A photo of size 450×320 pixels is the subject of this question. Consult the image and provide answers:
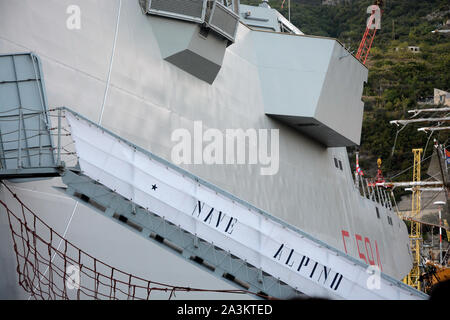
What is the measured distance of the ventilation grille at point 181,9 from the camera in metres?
13.3

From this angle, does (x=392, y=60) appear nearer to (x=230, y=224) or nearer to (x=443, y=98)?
(x=443, y=98)

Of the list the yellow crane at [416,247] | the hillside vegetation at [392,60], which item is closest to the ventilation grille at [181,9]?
the yellow crane at [416,247]

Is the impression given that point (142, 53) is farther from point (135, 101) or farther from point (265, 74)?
point (265, 74)

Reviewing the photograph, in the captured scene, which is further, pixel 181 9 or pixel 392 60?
pixel 392 60

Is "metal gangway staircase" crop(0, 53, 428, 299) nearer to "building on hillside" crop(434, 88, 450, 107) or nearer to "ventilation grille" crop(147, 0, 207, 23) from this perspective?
"ventilation grille" crop(147, 0, 207, 23)

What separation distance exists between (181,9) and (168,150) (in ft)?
9.56

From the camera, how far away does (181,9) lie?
13.5 metres

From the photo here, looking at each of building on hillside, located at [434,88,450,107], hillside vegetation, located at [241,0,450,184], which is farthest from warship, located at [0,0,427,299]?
hillside vegetation, located at [241,0,450,184]

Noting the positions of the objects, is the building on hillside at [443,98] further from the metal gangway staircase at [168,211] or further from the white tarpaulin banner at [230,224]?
the metal gangway staircase at [168,211]

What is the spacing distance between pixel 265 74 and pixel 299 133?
244 centimetres

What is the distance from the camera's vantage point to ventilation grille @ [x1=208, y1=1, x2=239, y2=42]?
13.8 metres

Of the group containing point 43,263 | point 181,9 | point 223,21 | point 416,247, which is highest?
point 181,9

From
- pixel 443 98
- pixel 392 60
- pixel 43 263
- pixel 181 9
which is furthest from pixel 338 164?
pixel 392 60

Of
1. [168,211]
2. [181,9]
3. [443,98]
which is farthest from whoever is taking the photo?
[443,98]
